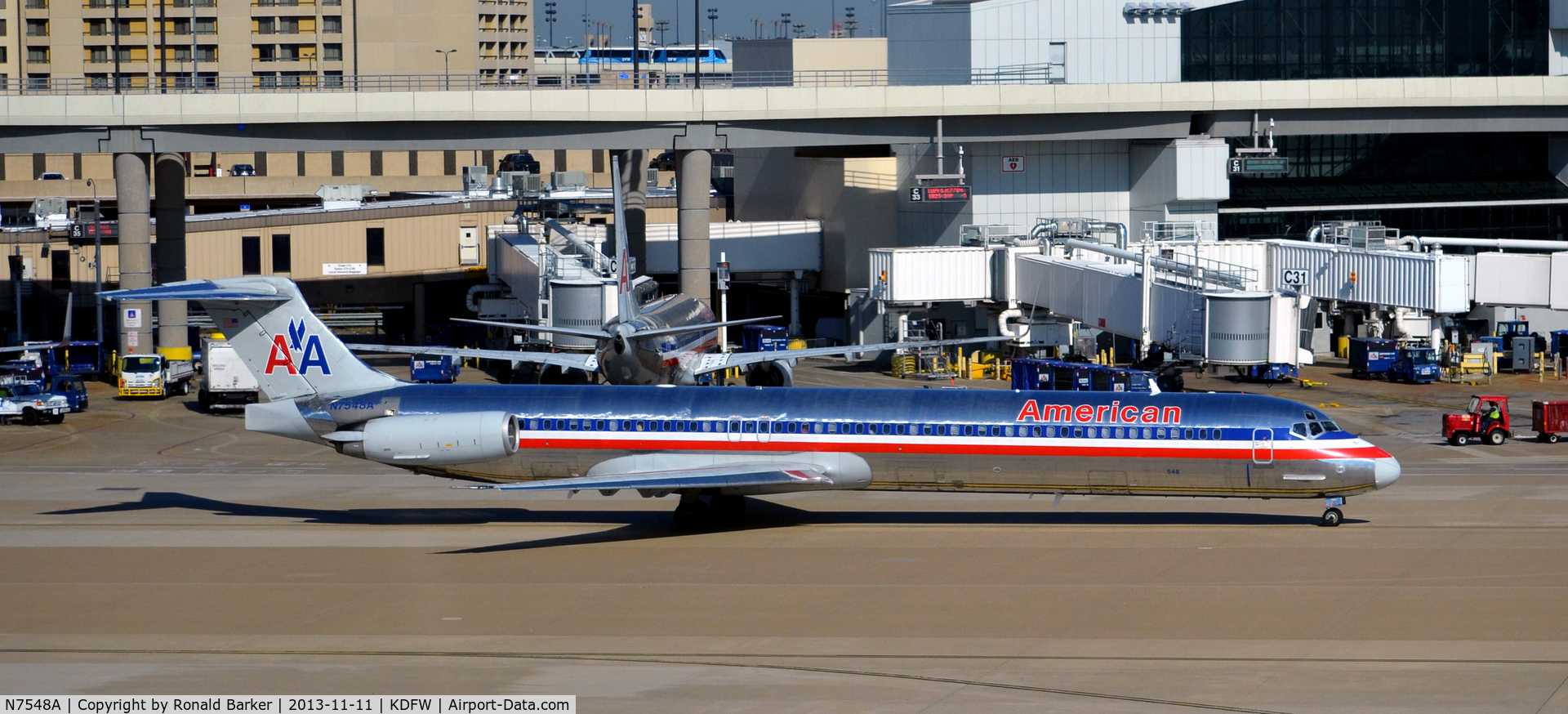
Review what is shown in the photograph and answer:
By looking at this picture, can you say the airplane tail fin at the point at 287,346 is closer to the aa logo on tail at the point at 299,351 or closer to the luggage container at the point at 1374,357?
the aa logo on tail at the point at 299,351

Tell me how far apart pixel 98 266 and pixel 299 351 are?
151 ft

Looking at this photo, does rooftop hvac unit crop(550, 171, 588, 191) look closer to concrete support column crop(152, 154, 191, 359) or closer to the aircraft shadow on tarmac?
concrete support column crop(152, 154, 191, 359)

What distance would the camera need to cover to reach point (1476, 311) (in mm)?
79250

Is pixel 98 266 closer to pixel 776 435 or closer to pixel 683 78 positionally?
pixel 683 78

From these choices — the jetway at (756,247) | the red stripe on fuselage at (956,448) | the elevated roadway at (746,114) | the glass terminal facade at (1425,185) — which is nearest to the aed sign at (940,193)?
the elevated roadway at (746,114)

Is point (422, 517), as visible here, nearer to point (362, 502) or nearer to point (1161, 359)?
point (362, 502)

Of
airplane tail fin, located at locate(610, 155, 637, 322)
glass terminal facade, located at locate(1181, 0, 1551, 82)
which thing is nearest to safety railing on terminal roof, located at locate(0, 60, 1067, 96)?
glass terminal facade, located at locate(1181, 0, 1551, 82)

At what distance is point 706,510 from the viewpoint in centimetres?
3803

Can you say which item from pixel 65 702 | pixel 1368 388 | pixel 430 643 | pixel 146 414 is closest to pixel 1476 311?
pixel 1368 388

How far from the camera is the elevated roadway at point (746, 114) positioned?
7012 centimetres

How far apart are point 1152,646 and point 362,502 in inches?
927

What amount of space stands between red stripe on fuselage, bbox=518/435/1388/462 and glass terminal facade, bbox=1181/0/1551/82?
191 ft

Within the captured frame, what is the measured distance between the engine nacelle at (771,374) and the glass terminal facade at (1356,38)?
39.6 meters

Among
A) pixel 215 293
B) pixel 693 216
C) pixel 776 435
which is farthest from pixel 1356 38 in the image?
pixel 215 293
